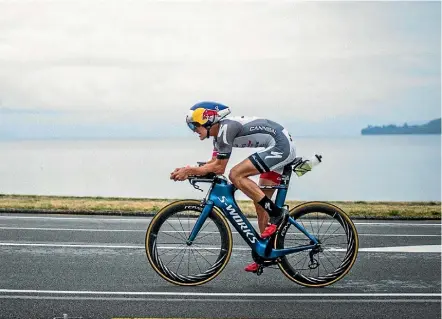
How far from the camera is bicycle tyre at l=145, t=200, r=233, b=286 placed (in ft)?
→ 27.7

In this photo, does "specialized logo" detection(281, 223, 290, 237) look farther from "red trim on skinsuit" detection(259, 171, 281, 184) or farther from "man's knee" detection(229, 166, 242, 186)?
"man's knee" detection(229, 166, 242, 186)

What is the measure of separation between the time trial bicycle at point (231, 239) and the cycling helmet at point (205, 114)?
0.56 m

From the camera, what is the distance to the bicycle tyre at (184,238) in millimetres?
8430

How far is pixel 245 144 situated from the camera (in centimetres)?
850

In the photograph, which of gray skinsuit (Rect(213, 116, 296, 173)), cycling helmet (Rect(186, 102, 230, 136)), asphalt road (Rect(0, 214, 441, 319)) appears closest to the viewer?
asphalt road (Rect(0, 214, 441, 319))

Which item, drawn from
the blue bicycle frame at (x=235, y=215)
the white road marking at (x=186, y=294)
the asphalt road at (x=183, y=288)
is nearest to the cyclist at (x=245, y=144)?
the blue bicycle frame at (x=235, y=215)

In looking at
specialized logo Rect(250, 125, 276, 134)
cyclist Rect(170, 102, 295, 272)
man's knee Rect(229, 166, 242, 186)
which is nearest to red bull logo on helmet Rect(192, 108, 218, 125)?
cyclist Rect(170, 102, 295, 272)

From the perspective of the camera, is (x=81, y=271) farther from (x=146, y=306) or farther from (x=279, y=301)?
(x=279, y=301)

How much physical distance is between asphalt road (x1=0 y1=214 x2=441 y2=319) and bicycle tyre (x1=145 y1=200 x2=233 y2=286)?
12 cm

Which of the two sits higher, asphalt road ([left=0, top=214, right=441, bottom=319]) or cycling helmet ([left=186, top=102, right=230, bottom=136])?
cycling helmet ([left=186, top=102, right=230, bottom=136])

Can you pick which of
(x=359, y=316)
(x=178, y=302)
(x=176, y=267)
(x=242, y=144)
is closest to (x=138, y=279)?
(x=176, y=267)

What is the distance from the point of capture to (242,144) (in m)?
8.48

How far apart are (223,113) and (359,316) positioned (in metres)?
2.39

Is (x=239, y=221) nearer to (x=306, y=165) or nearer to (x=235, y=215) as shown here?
(x=235, y=215)
